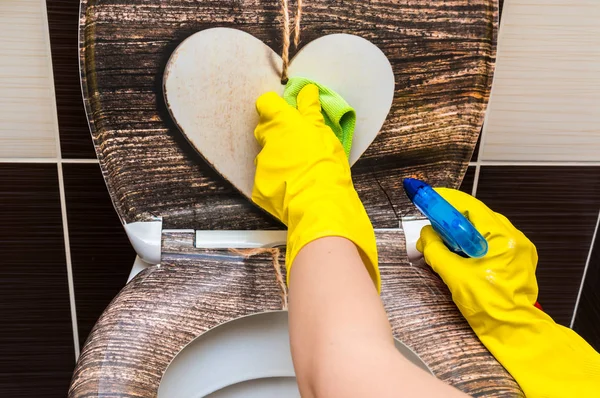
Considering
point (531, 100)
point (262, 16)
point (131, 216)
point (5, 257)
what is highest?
point (262, 16)

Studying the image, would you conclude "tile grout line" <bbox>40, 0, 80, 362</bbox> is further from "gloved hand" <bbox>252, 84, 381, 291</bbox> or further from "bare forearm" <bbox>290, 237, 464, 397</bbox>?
"bare forearm" <bbox>290, 237, 464, 397</bbox>

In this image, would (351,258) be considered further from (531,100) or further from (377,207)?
(531,100)

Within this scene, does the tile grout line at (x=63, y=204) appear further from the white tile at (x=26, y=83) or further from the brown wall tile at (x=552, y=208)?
the brown wall tile at (x=552, y=208)

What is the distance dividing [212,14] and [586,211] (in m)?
0.70

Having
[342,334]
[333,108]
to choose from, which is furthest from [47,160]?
[342,334]

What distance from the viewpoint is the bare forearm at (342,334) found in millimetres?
390

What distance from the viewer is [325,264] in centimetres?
47

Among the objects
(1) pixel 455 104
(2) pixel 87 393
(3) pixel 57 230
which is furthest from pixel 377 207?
(3) pixel 57 230

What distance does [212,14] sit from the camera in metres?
0.63

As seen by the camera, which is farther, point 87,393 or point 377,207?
point 377,207

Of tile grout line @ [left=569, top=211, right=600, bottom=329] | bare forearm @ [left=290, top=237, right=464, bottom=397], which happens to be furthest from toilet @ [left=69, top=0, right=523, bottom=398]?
tile grout line @ [left=569, top=211, right=600, bottom=329]

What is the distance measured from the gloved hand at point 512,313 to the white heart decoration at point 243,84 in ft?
0.52

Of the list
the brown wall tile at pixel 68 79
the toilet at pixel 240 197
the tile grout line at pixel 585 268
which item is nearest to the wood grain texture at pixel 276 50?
the toilet at pixel 240 197

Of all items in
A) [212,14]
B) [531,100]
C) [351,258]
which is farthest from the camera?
[531,100]
